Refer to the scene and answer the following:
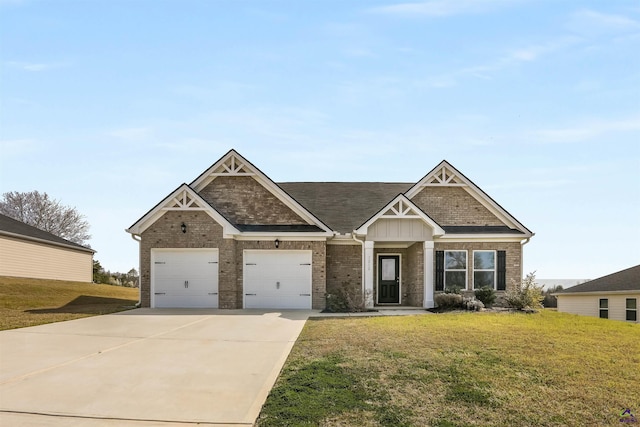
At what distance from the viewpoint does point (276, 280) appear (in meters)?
21.3

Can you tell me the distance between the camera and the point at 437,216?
2342 cm

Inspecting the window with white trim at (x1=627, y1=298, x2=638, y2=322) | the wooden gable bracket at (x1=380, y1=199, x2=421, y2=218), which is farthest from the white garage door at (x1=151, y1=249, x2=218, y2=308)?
the window with white trim at (x1=627, y1=298, x2=638, y2=322)

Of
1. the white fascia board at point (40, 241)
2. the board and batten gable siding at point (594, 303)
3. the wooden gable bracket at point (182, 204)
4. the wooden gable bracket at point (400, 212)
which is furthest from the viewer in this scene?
the white fascia board at point (40, 241)

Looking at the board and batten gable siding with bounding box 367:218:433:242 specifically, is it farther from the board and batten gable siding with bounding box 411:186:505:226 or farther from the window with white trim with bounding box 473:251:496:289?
the window with white trim with bounding box 473:251:496:289

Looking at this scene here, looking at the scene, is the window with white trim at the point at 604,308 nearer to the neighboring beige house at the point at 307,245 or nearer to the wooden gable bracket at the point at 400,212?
the neighboring beige house at the point at 307,245

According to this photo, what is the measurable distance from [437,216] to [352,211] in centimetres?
388

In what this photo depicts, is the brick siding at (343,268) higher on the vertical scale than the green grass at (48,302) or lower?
higher

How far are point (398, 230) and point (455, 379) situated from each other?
43.0 ft

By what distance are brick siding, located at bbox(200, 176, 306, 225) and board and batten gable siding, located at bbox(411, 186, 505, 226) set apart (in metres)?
5.62

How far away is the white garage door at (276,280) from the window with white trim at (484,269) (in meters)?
7.02

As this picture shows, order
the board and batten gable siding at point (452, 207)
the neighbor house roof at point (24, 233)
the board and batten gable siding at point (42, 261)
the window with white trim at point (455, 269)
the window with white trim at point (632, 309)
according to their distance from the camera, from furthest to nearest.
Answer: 1. the neighbor house roof at point (24, 233)
2. the board and batten gable siding at point (42, 261)
3. the window with white trim at point (632, 309)
4. the board and batten gable siding at point (452, 207)
5. the window with white trim at point (455, 269)

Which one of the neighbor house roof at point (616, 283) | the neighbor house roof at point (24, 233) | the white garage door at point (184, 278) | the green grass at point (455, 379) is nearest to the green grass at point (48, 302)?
the white garage door at point (184, 278)

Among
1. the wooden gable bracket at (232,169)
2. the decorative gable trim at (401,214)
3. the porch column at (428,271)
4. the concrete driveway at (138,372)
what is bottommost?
the concrete driveway at (138,372)

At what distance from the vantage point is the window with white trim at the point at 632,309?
29.5m
